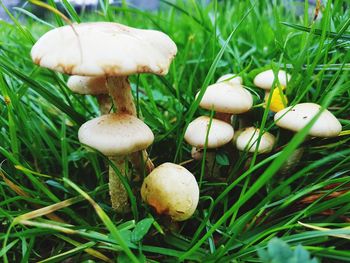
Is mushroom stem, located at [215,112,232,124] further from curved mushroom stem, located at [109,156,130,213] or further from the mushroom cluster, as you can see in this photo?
curved mushroom stem, located at [109,156,130,213]

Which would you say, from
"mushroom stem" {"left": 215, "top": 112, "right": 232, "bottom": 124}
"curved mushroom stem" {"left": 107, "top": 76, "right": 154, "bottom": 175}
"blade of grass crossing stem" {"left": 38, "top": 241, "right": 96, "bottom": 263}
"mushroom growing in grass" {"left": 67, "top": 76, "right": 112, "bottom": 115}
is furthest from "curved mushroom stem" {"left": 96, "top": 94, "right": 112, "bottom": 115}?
"blade of grass crossing stem" {"left": 38, "top": 241, "right": 96, "bottom": 263}

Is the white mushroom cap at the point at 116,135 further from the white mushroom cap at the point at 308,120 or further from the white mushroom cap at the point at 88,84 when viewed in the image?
the white mushroom cap at the point at 308,120

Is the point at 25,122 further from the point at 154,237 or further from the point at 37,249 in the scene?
the point at 154,237

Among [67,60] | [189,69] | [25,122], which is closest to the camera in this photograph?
[67,60]

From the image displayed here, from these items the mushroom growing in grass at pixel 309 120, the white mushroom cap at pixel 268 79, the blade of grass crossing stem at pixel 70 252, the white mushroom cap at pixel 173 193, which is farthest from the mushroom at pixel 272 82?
the blade of grass crossing stem at pixel 70 252

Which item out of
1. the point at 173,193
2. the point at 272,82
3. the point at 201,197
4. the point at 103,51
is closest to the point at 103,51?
the point at 103,51

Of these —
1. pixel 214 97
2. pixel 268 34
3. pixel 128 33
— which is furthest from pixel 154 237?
pixel 268 34
